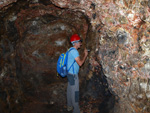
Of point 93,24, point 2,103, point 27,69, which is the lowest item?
point 2,103

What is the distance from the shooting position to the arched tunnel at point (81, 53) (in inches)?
116

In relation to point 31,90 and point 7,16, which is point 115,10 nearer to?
point 7,16

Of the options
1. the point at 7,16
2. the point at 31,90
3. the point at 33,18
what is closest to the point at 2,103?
the point at 31,90

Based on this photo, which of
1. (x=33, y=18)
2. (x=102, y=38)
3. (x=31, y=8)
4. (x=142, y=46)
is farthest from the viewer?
(x=33, y=18)

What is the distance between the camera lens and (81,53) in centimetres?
479

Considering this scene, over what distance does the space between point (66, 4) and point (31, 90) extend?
2704 millimetres

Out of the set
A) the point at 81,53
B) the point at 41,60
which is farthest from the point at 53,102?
the point at 81,53

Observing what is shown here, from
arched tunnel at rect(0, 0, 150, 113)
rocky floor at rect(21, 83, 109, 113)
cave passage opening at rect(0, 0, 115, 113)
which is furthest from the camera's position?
rocky floor at rect(21, 83, 109, 113)

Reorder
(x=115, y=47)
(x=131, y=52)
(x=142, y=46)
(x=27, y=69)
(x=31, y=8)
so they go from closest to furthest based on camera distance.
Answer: (x=142, y=46) → (x=131, y=52) → (x=115, y=47) → (x=31, y=8) → (x=27, y=69)

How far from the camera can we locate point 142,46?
2.78 m

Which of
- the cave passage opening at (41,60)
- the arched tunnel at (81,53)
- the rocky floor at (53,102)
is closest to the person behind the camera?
the arched tunnel at (81,53)

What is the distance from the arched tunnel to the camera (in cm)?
294

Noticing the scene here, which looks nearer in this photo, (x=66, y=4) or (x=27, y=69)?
(x=66, y=4)

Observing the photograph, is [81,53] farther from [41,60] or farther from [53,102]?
[53,102]
